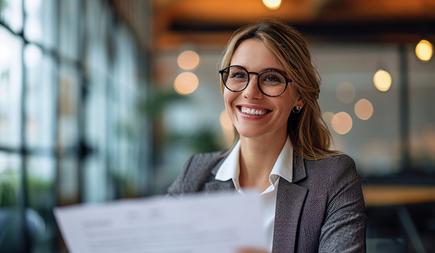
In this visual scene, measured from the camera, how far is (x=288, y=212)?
1.36 meters

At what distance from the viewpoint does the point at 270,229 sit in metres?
1.38

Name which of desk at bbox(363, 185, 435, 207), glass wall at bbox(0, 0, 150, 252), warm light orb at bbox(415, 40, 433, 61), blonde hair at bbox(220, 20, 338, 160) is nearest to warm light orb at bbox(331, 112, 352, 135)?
desk at bbox(363, 185, 435, 207)

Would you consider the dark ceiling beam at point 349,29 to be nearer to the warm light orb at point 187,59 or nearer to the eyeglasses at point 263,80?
the warm light orb at point 187,59

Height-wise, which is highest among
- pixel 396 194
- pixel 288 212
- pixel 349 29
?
pixel 349 29

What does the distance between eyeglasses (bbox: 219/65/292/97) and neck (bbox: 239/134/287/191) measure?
0.42 ft

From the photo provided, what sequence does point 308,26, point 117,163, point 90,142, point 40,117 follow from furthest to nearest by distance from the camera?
point 308,26
point 117,163
point 90,142
point 40,117

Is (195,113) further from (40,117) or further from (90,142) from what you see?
(40,117)

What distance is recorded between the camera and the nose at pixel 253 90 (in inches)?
52.3

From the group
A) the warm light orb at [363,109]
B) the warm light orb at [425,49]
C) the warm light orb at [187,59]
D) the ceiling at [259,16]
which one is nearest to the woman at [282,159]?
the warm light orb at [425,49]

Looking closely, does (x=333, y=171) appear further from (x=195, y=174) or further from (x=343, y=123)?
(x=343, y=123)

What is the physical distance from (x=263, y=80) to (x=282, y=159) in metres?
0.19

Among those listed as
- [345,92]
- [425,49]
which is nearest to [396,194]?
[425,49]

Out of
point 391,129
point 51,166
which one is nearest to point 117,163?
point 51,166

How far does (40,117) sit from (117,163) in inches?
151
